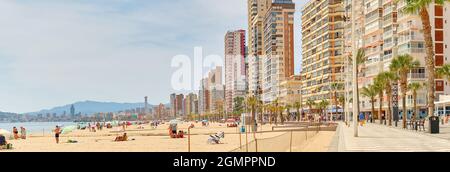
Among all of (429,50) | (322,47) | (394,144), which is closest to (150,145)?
(429,50)

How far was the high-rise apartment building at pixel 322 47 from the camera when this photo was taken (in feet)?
479

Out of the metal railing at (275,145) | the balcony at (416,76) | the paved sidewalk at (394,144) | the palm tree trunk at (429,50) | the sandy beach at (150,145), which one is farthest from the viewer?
the balcony at (416,76)

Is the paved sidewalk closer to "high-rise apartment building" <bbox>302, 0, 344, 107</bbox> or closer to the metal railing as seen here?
the metal railing

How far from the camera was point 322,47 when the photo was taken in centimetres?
15312

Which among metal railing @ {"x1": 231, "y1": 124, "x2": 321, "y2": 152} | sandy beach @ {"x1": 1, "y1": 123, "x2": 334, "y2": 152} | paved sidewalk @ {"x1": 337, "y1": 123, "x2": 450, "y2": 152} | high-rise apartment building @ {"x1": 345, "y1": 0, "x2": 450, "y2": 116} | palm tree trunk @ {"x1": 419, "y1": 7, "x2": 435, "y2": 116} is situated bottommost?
sandy beach @ {"x1": 1, "y1": 123, "x2": 334, "y2": 152}

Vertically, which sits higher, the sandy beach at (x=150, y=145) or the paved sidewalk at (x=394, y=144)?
the paved sidewalk at (x=394, y=144)

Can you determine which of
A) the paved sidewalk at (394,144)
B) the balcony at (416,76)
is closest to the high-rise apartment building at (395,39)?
the balcony at (416,76)

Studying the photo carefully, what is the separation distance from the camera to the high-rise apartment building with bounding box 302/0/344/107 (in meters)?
146

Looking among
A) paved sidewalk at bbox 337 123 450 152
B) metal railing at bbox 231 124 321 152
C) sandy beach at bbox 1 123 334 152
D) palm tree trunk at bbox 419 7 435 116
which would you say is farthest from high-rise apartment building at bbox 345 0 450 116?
paved sidewalk at bbox 337 123 450 152

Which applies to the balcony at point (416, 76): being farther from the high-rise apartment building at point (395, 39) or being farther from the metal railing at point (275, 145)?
the metal railing at point (275, 145)
